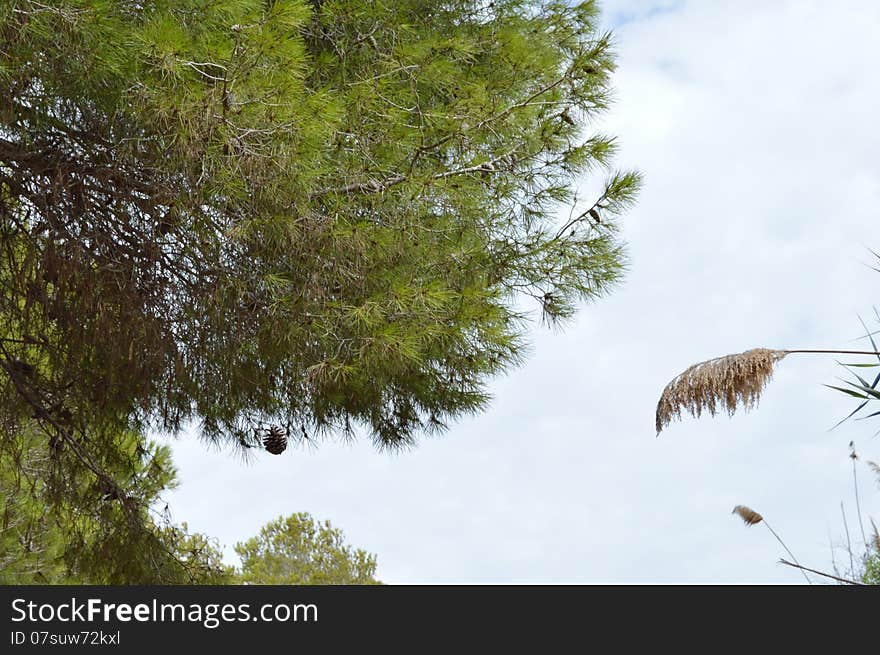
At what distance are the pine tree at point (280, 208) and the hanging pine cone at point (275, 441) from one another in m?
0.15

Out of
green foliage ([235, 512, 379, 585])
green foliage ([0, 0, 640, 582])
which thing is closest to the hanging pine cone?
green foliage ([0, 0, 640, 582])

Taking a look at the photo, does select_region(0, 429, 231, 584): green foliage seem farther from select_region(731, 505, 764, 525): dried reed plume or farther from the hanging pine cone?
select_region(731, 505, 764, 525): dried reed plume

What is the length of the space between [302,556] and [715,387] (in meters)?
10.3

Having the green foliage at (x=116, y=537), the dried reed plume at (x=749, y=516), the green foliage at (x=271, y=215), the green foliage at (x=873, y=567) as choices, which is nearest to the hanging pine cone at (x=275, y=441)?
the green foliage at (x=271, y=215)

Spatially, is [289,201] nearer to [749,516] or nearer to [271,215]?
[271,215]

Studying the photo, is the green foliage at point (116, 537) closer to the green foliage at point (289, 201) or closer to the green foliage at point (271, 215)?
the green foliage at point (271, 215)

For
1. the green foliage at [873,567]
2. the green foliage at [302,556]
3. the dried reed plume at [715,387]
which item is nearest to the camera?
the dried reed plume at [715,387]

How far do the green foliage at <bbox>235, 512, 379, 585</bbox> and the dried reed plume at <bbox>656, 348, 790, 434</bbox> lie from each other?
32.0ft

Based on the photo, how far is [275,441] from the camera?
4.58 metres

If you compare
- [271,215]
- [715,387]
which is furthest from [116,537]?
[715,387]

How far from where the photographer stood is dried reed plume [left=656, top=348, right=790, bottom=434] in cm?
397

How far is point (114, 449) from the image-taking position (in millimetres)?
5105

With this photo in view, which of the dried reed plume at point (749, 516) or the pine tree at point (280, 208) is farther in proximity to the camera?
the dried reed plume at point (749, 516)

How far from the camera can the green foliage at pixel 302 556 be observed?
13.0m
